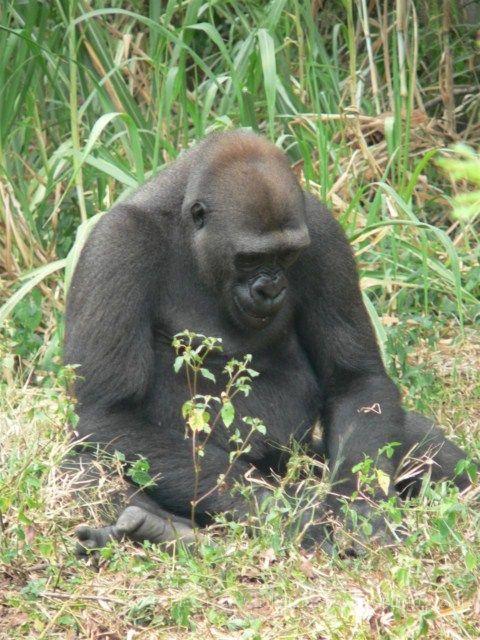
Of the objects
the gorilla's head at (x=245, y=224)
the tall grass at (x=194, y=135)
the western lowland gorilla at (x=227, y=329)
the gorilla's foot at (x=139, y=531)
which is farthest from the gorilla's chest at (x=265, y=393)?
the tall grass at (x=194, y=135)

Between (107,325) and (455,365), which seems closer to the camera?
(107,325)

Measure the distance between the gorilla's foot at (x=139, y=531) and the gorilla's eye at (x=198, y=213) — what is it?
0.98 meters

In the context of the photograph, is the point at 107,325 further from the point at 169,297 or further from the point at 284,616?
the point at 284,616

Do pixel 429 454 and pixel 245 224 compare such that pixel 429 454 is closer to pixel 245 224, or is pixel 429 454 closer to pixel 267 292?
pixel 267 292

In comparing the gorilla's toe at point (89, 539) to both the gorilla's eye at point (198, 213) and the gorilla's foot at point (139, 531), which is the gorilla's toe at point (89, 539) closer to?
the gorilla's foot at point (139, 531)

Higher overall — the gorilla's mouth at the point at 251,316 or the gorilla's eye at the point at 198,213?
the gorilla's eye at the point at 198,213

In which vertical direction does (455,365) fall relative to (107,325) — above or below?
below

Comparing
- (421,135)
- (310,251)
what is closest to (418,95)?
(421,135)

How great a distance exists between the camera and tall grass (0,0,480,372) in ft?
17.9

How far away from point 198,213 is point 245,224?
20 cm

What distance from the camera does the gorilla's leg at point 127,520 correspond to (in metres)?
3.52

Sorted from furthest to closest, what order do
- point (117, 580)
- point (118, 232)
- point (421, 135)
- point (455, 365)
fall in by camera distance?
point (421, 135)
point (455, 365)
point (118, 232)
point (117, 580)

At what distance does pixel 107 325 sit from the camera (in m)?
3.98

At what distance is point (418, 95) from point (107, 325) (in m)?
3.51
